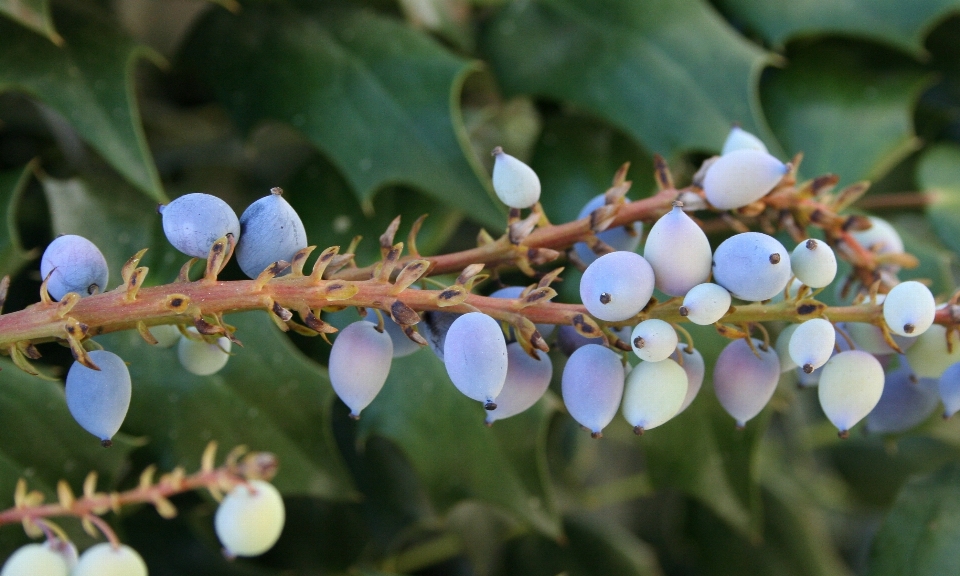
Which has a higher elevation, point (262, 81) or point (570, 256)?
point (262, 81)

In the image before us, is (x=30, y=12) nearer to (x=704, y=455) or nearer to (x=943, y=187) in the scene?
(x=704, y=455)

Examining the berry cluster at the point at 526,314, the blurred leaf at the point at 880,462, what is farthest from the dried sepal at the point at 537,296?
the blurred leaf at the point at 880,462

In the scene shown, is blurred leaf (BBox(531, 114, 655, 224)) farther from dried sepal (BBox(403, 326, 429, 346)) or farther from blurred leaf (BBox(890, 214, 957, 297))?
dried sepal (BBox(403, 326, 429, 346))

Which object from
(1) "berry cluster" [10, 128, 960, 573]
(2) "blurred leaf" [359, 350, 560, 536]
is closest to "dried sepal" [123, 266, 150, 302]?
(1) "berry cluster" [10, 128, 960, 573]

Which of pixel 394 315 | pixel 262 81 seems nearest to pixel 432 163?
pixel 262 81

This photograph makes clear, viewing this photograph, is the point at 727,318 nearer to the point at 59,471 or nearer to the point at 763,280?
the point at 763,280

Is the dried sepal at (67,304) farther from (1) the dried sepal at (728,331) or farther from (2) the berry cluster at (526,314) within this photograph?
(1) the dried sepal at (728,331)
